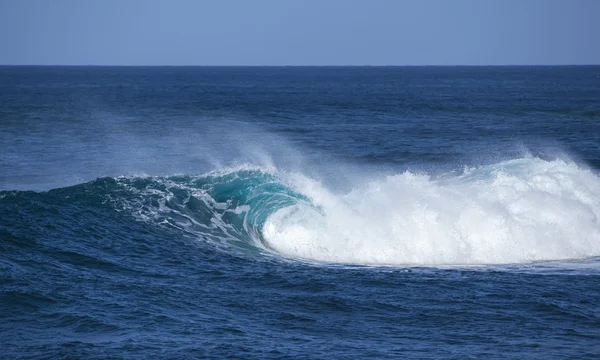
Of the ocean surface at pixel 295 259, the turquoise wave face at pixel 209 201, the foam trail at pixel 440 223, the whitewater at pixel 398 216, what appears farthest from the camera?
the turquoise wave face at pixel 209 201

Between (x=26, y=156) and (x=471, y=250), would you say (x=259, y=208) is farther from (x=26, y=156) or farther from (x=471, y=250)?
(x=26, y=156)

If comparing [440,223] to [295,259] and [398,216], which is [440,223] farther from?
[295,259]

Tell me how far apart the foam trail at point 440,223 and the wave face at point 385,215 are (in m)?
0.03

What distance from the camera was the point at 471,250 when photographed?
17750mm

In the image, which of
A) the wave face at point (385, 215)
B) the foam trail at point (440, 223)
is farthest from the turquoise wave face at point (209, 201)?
the foam trail at point (440, 223)

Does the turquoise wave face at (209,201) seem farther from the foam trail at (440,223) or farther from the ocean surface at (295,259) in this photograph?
the foam trail at (440,223)

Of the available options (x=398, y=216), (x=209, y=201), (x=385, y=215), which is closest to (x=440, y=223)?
(x=398, y=216)

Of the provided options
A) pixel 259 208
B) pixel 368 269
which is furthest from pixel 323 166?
pixel 368 269

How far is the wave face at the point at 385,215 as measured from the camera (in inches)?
700

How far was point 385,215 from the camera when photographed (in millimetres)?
19391

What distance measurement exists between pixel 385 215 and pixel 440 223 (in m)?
1.43

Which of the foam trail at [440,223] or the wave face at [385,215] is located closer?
the foam trail at [440,223]

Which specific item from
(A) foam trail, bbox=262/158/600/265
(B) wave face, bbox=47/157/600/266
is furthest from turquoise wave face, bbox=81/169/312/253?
(A) foam trail, bbox=262/158/600/265

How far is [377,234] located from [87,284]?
7.03 m
